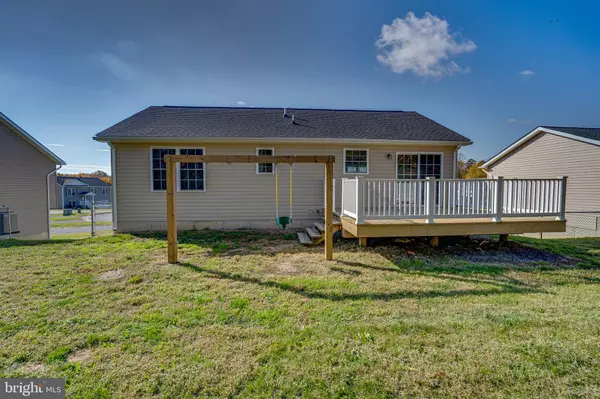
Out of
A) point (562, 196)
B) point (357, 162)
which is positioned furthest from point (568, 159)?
point (357, 162)

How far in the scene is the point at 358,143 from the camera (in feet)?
29.3

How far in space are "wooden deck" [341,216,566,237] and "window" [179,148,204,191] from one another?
5.31 m

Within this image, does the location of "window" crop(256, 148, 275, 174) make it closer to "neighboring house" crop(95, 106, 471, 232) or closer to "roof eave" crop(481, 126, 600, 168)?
"neighboring house" crop(95, 106, 471, 232)

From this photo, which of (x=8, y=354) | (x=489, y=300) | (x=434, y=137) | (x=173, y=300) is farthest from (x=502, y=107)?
(x=8, y=354)

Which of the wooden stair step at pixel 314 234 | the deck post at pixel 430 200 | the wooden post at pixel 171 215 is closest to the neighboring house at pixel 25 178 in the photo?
the wooden post at pixel 171 215

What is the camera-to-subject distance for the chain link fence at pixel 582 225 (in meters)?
11.2

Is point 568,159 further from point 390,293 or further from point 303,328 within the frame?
point 303,328

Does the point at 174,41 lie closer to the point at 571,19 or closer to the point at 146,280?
the point at 146,280

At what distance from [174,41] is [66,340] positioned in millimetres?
11423

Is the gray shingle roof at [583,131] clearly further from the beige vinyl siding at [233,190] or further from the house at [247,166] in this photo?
the beige vinyl siding at [233,190]

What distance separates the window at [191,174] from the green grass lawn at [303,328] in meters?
3.86

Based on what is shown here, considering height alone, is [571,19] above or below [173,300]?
above

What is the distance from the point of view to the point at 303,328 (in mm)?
2881

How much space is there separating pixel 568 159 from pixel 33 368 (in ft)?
59.9
